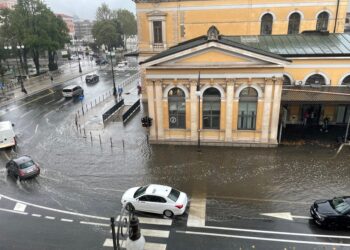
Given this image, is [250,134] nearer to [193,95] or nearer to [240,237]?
[193,95]

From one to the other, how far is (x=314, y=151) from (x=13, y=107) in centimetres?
3862

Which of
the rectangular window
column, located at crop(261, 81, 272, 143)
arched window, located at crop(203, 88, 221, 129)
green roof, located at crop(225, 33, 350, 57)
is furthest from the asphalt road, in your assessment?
the rectangular window

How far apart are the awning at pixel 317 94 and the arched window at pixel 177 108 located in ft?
28.0

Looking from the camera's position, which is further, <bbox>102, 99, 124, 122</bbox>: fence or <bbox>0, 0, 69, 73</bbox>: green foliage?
<bbox>0, 0, 69, 73</bbox>: green foliage

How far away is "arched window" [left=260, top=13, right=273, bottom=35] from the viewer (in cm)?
3542

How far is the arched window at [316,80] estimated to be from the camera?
89.0ft

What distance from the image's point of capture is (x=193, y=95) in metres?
24.6

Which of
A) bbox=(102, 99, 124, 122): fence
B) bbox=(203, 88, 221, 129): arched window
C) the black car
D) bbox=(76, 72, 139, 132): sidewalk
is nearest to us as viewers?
the black car

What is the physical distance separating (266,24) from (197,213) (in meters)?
27.5

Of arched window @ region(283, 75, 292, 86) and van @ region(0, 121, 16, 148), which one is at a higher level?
arched window @ region(283, 75, 292, 86)

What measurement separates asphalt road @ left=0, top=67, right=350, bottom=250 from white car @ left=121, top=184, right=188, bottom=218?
0.54 m

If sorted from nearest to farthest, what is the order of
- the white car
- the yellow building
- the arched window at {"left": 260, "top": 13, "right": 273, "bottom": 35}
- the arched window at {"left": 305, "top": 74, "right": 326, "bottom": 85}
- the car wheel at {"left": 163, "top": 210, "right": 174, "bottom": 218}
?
the white car
the car wheel at {"left": 163, "top": 210, "right": 174, "bottom": 218}
the yellow building
the arched window at {"left": 305, "top": 74, "right": 326, "bottom": 85}
the arched window at {"left": 260, "top": 13, "right": 273, "bottom": 35}

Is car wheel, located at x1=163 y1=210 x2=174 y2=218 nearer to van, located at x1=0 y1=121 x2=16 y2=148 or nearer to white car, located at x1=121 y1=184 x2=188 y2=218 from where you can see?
white car, located at x1=121 y1=184 x2=188 y2=218

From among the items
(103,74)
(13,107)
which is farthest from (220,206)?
(103,74)
